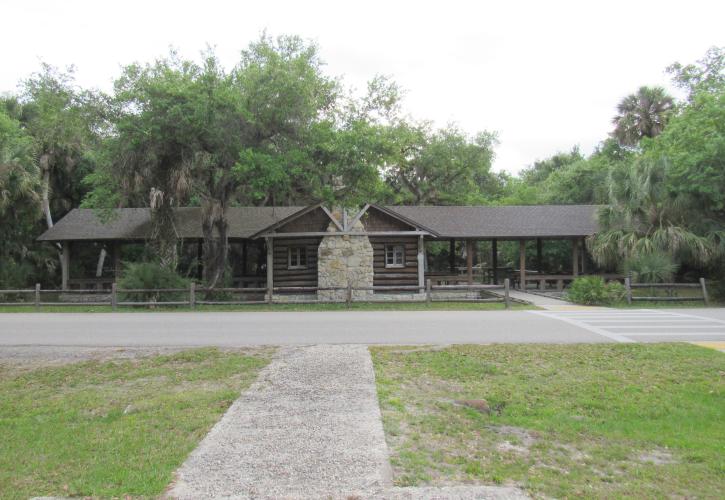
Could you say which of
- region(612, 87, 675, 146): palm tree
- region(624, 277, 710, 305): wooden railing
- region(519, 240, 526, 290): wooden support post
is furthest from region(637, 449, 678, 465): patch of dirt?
region(612, 87, 675, 146): palm tree

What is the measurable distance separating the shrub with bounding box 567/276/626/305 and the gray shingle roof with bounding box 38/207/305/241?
13.5 m

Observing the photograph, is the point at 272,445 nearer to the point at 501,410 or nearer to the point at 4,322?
the point at 501,410

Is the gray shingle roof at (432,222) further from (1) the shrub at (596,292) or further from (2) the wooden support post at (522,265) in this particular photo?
(1) the shrub at (596,292)

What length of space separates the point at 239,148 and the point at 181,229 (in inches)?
340

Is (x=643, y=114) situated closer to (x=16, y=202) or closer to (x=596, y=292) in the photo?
(x=596, y=292)

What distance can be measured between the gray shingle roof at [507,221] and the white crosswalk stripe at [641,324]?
8.76 meters

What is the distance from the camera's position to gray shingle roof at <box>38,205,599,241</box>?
25422mm

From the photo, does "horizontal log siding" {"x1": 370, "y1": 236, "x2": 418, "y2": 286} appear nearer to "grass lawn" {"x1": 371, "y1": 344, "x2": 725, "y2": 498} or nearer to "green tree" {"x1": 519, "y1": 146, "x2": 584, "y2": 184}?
"grass lawn" {"x1": 371, "y1": 344, "x2": 725, "y2": 498}

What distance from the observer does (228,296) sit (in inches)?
852

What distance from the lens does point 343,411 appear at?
20.4 feet

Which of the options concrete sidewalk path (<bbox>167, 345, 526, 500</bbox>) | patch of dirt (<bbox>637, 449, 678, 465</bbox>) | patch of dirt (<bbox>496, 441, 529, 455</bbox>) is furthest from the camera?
patch of dirt (<bbox>496, 441, 529, 455</bbox>)

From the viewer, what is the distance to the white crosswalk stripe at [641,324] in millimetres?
11867

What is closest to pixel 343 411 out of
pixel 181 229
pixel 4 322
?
pixel 4 322

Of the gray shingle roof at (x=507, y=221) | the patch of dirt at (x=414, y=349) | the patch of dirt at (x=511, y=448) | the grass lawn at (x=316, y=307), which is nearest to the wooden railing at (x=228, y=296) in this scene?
the grass lawn at (x=316, y=307)
